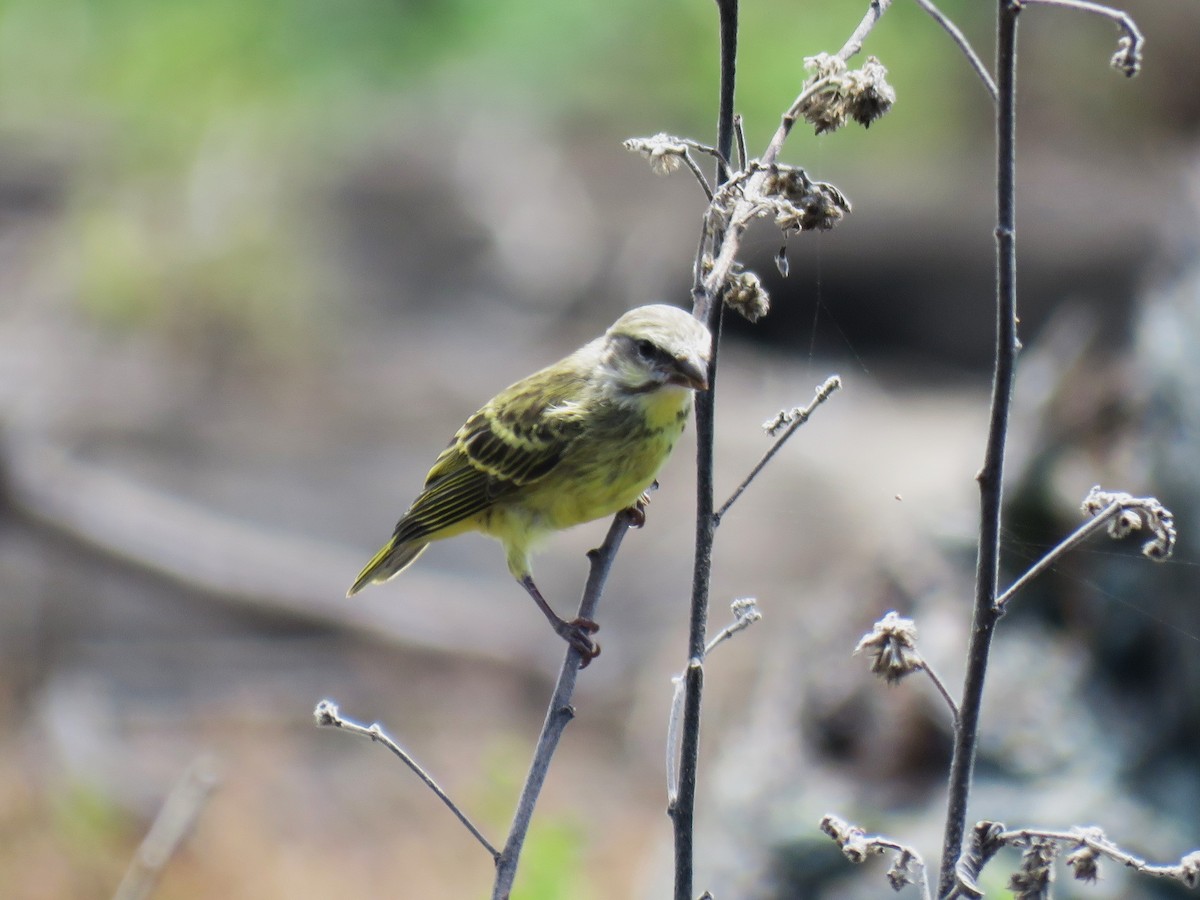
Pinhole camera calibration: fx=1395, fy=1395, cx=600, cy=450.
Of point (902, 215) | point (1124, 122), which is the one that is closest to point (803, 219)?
point (902, 215)

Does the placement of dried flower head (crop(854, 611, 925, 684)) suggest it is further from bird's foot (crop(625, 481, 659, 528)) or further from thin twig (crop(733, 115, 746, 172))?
bird's foot (crop(625, 481, 659, 528))

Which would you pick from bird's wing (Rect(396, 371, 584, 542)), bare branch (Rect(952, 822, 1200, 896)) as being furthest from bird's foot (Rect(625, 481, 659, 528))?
bare branch (Rect(952, 822, 1200, 896))

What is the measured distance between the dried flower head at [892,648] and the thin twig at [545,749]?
1.57 ft

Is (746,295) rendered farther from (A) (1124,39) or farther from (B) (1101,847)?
(B) (1101,847)

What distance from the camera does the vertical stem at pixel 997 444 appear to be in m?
1.50

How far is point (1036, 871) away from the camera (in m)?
1.66

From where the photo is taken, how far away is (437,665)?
844cm

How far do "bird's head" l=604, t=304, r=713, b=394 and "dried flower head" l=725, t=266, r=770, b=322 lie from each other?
2.49 ft

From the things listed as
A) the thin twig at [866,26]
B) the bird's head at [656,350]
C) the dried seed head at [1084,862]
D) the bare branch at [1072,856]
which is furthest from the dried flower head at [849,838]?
the bird's head at [656,350]

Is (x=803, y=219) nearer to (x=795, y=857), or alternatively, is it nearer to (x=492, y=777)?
(x=492, y=777)

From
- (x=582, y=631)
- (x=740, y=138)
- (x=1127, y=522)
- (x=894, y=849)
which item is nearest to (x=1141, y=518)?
(x=1127, y=522)

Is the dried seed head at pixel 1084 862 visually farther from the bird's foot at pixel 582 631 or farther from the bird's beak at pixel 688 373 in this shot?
the bird's beak at pixel 688 373

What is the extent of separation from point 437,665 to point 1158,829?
488 centimetres

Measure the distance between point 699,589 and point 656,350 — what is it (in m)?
1.50
